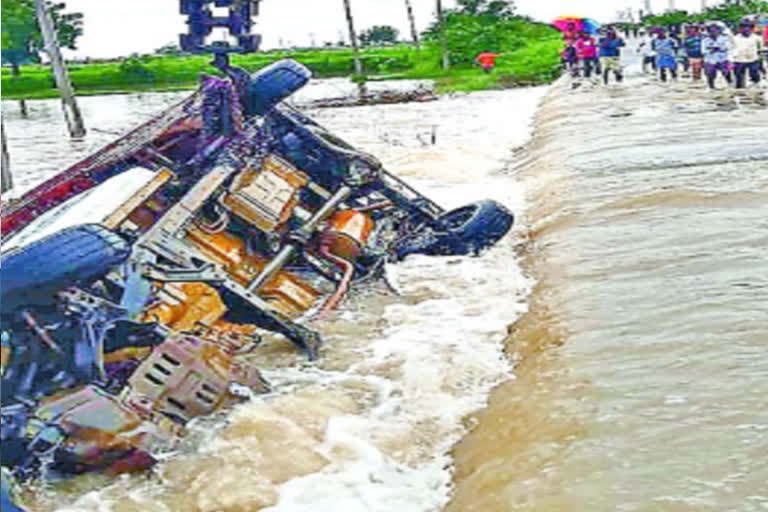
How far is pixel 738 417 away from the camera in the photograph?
5496 mm

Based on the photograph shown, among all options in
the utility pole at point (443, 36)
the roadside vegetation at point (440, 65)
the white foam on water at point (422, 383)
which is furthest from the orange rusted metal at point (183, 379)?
the utility pole at point (443, 36)

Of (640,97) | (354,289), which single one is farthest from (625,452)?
(640,97)

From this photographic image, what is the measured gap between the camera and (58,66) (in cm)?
3177

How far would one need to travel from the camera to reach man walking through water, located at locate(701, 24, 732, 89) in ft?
79.0

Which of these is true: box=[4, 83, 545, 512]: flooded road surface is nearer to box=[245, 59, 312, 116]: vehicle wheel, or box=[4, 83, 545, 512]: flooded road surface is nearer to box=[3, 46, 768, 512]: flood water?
box=[3, 46, 768, 512]: flood water

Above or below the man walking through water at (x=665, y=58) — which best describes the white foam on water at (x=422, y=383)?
below

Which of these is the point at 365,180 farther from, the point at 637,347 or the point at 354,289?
the point at 637,347

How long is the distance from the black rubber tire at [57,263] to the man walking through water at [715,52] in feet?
66.3

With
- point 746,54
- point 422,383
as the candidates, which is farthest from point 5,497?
point 746,54

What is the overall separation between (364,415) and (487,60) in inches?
1890

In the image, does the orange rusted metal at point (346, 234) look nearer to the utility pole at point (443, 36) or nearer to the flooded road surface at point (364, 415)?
the flooded road surface at point (364, 415)

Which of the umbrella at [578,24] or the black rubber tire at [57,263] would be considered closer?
the black rubber tire at [57,263]

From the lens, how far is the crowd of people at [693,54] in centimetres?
2397

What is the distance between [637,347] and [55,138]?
1248 inches
